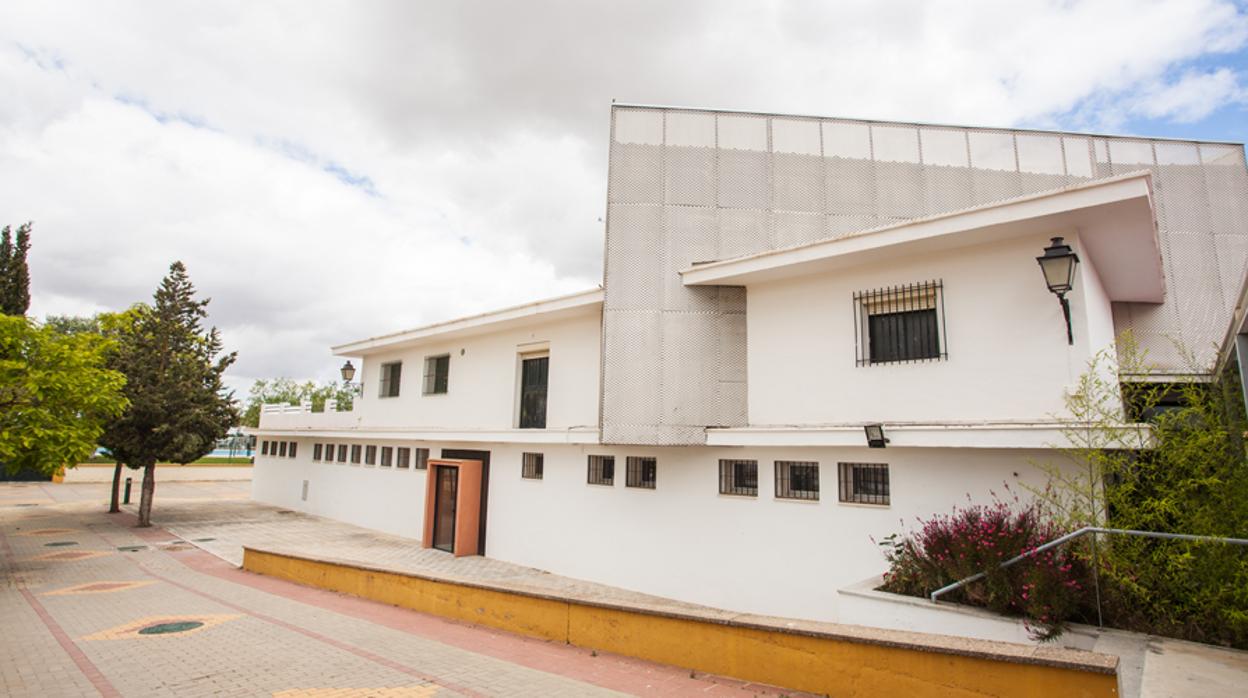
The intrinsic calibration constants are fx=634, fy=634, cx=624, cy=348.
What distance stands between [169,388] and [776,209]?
17941mm

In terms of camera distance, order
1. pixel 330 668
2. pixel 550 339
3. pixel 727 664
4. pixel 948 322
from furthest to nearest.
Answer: pixel 550 339 → pixel 948 322 → pixel 330 668 → pixel 727 664

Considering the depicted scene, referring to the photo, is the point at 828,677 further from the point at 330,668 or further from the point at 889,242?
the point at 889,242

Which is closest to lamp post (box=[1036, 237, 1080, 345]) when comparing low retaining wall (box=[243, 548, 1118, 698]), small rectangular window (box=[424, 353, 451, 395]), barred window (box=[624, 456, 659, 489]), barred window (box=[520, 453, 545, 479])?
low retaining wall (box=[243, 548, 1118, 698])

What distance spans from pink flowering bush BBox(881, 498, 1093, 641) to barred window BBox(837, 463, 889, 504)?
968mm

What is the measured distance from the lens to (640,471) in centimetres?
1184

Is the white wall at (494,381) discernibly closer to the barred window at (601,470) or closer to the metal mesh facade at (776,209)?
the barred window at (601,470)

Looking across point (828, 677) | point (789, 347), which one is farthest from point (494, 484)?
point (828, 677)

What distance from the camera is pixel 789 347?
9.96 metres

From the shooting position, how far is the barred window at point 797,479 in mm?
9411

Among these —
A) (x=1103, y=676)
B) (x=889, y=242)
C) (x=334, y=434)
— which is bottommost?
(x=1103, y=676)

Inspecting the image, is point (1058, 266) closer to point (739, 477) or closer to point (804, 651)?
point (804, 651)

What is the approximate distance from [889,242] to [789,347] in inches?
87.8

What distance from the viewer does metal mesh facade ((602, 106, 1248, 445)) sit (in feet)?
34.3

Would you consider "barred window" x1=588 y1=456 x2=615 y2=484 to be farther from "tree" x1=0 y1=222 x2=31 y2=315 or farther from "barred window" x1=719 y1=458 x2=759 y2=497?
"tree" x1=0 y1=222 x2=31 y2=315
